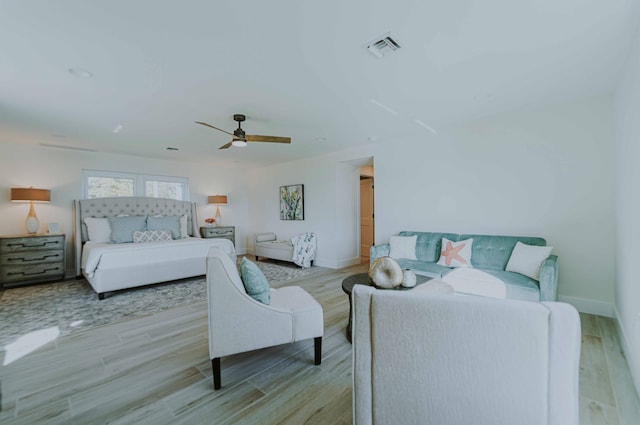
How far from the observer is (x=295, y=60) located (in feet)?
7.47

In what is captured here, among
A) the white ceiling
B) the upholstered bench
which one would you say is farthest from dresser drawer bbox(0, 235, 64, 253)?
the upholstered bench

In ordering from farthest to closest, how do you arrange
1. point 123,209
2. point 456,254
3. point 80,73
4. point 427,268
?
point 123,209, point 456,254, point 427,268, point 80,73

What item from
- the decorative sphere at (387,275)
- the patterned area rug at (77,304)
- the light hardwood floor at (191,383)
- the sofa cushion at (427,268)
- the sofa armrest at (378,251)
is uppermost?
the decorative sphere at (387,275)

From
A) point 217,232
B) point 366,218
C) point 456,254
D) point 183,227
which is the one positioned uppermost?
point 366,218

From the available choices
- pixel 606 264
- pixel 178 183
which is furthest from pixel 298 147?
pixel 606 264

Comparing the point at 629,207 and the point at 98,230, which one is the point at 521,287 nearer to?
→ the point at 629,207

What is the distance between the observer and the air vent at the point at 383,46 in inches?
79.0

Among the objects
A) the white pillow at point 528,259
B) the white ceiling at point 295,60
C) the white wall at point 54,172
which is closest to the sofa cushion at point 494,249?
the white pillow at point 528,259

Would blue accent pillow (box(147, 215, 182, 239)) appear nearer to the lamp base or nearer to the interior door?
the lamp base

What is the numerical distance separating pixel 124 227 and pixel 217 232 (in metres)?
1.96

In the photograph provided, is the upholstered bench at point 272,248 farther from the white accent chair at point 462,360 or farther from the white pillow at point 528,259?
the white accent chair at point 462,360

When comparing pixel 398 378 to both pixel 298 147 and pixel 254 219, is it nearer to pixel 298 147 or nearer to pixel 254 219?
pixel 298 147

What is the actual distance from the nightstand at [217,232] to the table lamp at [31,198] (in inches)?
105

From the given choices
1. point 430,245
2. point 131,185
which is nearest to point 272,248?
point 131,185
